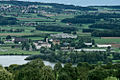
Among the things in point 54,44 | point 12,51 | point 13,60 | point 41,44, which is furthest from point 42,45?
point 13,60

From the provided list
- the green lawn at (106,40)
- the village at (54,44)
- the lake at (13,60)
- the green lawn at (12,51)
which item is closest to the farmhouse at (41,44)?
the village at (54,44)

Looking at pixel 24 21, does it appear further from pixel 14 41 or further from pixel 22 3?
pixel 22 3

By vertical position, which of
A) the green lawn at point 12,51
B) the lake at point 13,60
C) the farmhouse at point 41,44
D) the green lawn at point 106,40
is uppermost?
the lake at point 13,60

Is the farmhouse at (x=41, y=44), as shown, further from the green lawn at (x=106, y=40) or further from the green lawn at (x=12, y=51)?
the green lawn at (x=106, y=40)

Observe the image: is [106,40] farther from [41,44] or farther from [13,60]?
[13,60]

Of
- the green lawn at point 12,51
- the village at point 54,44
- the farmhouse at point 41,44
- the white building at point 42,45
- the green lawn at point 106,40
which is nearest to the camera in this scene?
the green lawn at point 12,51

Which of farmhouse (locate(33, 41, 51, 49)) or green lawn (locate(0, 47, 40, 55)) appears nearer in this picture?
green lawn (locate(0, 47, 40, 55))

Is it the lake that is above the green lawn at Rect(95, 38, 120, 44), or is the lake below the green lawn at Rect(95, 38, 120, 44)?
above

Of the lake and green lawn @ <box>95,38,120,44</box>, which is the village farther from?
the lake

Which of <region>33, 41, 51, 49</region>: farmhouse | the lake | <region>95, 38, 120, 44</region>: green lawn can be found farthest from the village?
the lake

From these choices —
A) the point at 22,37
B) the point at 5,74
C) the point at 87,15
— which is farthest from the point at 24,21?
the point at 5,74

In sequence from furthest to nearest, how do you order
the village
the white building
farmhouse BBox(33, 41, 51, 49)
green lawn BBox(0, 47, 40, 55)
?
farmhouse BBox(33, 41, 51, 49) < the white building < the village < green lawn BBox(0, 47, 40, 55)
